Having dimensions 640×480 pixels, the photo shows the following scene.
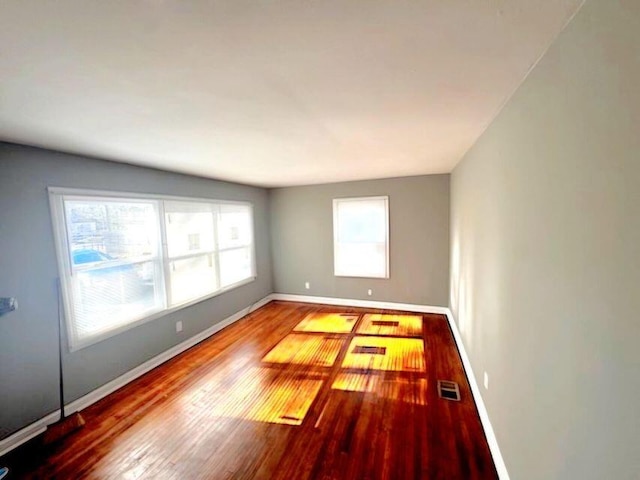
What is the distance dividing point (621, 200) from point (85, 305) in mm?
3855

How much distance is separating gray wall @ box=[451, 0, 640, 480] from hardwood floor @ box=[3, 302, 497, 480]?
69cm

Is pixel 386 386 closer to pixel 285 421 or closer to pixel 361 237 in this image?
pixel 285 421

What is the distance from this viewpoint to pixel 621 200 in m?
0.80

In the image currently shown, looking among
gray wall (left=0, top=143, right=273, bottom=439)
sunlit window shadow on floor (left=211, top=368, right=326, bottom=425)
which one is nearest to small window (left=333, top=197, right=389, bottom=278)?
sunlit window shadow on floor (left=211, top=368, right=326, bottom=425)

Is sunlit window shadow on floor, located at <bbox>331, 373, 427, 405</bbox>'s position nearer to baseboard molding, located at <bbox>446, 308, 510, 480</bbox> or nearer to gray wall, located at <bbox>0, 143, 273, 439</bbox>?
baseboard molding, located at <bbox>446, 308, 510, 480</bbox>

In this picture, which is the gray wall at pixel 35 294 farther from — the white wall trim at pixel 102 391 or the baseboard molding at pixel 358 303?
the baseboard molding at pixel 358 303

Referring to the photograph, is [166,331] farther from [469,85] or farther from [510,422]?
[469,85]

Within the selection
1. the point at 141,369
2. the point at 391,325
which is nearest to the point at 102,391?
the point at 141,369

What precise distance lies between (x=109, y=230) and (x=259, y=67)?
275 cm

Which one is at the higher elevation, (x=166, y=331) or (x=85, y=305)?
(x=85, y=305)

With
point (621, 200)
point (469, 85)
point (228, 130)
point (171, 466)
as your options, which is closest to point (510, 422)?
point (621, 200)

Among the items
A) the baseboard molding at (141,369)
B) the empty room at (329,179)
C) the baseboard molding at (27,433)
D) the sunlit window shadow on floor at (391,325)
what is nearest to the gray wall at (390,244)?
the empty room at (329,179)

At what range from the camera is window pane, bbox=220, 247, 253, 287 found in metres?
4.84

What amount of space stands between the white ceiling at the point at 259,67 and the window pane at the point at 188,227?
145cm
